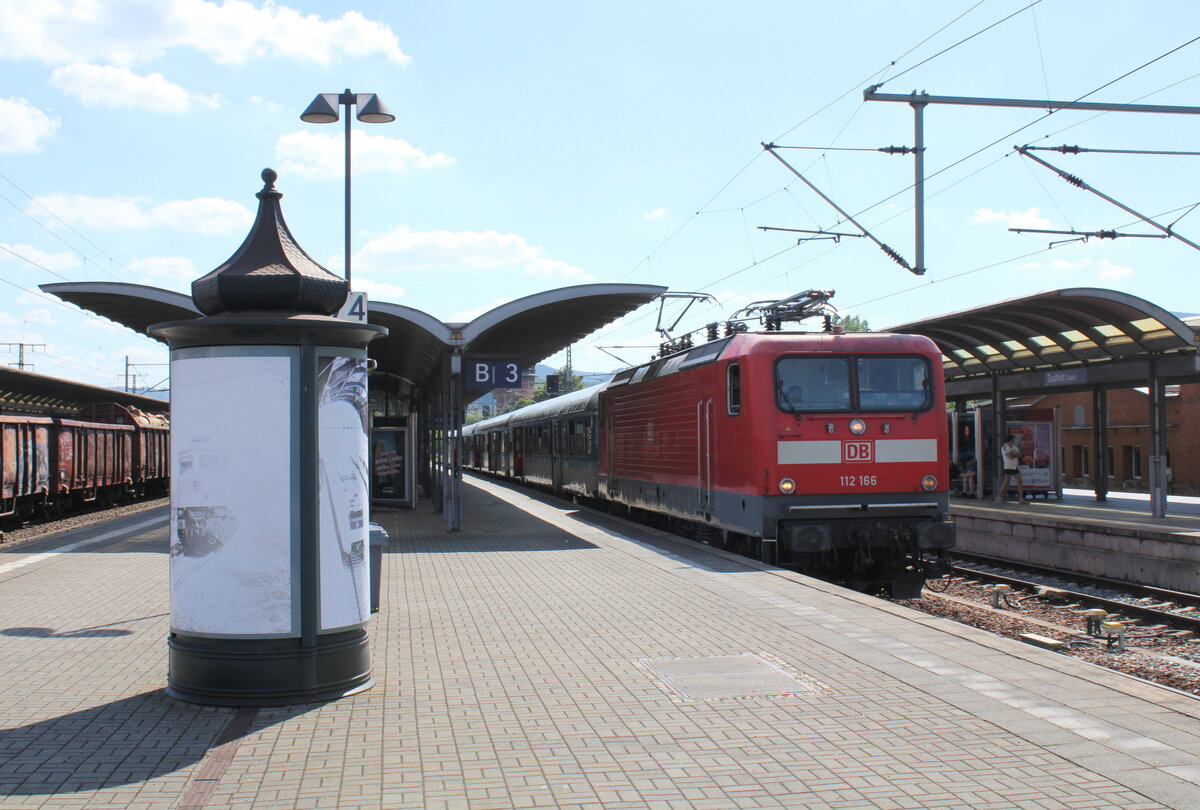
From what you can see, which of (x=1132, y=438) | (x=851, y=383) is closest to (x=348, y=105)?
(x=851, y=383)

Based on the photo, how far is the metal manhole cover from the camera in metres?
6.61

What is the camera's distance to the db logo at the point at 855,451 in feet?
40.8

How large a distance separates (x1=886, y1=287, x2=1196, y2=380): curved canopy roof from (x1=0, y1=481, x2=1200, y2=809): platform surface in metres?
8.25

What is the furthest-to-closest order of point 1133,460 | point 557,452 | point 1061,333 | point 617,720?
point 1133,460 → point 557,452 → point 1061,333 → point 617,720

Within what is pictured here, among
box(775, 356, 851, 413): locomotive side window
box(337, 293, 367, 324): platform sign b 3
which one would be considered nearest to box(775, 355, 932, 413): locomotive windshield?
box(775, 356, 851, 413): locomotive side window

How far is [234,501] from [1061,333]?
15.7 metres

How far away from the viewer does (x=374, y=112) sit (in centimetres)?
1414

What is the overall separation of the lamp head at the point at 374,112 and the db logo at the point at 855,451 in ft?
22.9

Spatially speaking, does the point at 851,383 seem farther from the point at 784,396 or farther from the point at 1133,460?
the point at 1133,460

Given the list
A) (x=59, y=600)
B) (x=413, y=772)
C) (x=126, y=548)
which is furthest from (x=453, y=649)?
(x=126, y=548)

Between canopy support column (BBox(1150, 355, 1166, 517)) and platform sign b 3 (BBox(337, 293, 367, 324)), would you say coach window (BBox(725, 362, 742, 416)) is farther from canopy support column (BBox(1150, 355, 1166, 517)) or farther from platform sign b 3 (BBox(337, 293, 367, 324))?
canopy support column (BBox(1150, 355, 1166, 517))

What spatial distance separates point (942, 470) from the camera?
1265 cm

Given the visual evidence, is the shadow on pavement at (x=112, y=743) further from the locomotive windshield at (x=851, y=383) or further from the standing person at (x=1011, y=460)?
the standing person at (x=1011, y=460)

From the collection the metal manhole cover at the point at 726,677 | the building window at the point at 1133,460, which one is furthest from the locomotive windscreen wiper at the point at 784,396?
the building window at the point at 1133,460
